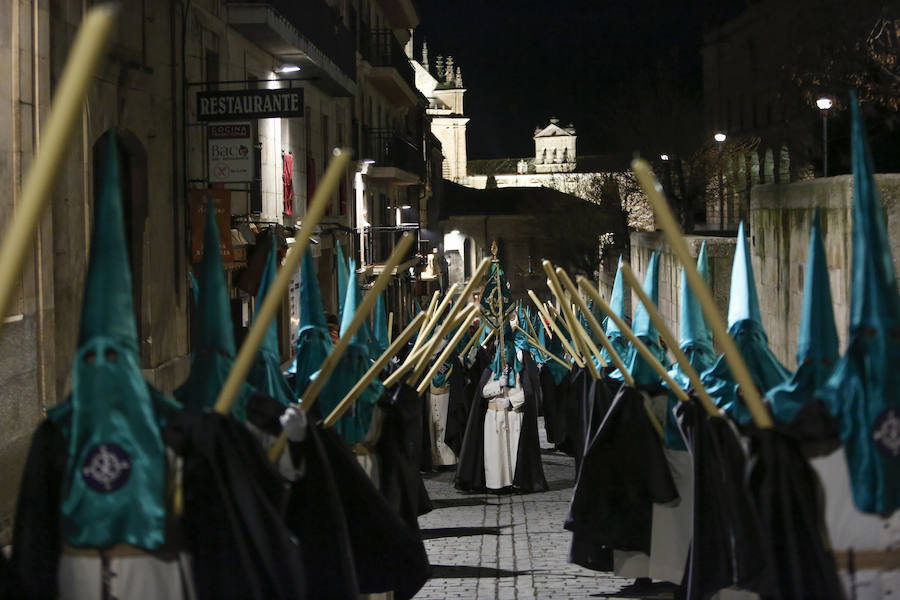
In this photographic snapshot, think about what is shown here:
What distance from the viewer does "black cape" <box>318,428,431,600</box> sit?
21.0ft

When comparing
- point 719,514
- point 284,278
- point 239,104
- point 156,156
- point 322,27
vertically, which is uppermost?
point 322,27

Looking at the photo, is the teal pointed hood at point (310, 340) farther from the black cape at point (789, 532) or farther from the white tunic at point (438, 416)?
the white tunic at point (438, 416)

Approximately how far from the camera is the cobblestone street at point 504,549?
947 centimetres

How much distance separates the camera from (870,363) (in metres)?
5.20

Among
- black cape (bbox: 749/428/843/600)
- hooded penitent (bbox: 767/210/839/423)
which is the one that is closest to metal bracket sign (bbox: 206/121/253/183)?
hooded penitent (bbox: 767/210/839/423)

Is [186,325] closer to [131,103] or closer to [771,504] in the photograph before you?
[131,103]

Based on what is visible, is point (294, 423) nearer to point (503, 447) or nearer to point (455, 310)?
point (455, 310)

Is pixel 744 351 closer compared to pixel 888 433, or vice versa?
pixel 888 433

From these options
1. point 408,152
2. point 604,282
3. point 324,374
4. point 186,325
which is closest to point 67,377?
point 186,325

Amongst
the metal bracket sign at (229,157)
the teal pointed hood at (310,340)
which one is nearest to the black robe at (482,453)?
the metal bracket sign at (229,157)

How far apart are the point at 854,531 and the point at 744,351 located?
215 centimetres

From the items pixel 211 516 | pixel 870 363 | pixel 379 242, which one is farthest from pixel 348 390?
pixel 379 242

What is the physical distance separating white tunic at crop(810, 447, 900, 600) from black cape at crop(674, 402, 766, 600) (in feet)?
1.13

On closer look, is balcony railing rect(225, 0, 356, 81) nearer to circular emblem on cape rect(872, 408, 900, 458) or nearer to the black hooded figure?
the black hooded figure
